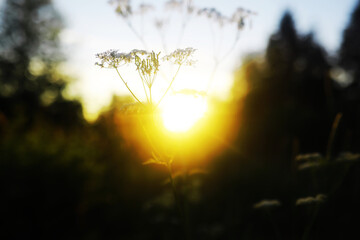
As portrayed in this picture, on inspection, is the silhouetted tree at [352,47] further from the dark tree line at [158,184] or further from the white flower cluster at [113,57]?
the white flower cluster at [113,57]

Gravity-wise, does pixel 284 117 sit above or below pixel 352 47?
below

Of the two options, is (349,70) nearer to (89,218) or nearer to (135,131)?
(135,131)

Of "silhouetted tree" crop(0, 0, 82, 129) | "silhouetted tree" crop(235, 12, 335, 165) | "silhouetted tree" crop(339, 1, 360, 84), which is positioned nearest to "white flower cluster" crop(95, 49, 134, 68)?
"silhouetted tree" crop(235, 12, 335, 165)

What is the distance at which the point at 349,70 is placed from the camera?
36438mm

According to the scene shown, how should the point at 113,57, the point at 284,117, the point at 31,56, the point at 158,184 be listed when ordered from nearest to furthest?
1. the point at 113,57
2. the point at 158,184
3. the point at 284,117
4. the point at 31,56

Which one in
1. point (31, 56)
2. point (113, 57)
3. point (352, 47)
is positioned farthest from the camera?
point (352, 47)

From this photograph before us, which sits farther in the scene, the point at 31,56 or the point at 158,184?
the point at 31,56

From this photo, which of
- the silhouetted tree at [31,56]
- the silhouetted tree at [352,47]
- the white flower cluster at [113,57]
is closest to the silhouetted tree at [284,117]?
the white flower cluster at [113,57]

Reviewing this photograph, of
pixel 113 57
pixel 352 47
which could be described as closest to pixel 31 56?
pixel 113 57

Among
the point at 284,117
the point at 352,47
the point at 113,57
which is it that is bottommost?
the point at 113,57

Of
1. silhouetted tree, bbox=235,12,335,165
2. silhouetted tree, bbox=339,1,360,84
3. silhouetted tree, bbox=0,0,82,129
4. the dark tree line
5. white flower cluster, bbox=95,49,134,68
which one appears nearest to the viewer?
white flower cluster, bbox=95,49,134,68

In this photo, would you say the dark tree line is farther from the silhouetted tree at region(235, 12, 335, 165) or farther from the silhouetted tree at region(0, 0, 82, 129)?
the silhouetted tree at region(0, 0, 82, 129)

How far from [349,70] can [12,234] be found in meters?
39.5

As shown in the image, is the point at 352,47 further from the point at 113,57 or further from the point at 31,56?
the point at 113,57
